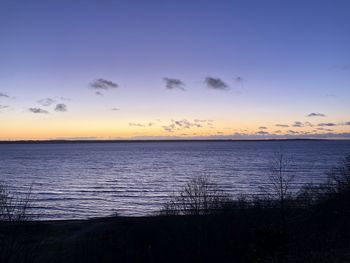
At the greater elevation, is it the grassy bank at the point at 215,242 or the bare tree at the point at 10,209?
the bare tree at the point at 10,209

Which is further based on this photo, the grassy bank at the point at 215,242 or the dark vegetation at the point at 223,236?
the dark vegetation at the point at 223,236

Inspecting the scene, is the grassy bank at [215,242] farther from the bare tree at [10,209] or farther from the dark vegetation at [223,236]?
the bare tree at [10,209]

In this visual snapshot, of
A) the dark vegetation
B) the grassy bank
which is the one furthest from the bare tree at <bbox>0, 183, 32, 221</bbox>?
the grassy bank

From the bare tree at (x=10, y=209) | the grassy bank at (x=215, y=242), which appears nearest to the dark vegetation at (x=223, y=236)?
the grassy bank at (x=215, y=242)

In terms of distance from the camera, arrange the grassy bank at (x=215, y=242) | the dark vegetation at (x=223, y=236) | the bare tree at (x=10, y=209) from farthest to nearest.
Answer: the dark vegetation at (x=223, y=236), the grassy bank at (x=215, y=242), the bare tree at (x=10, y=209)

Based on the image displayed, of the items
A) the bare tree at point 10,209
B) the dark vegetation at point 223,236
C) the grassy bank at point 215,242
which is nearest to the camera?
the bare tree at point 10,209

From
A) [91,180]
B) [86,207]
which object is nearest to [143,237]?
[86,207]

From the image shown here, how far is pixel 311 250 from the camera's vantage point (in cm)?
1895

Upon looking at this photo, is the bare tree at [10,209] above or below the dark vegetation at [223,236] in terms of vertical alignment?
above

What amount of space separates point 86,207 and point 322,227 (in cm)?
2646

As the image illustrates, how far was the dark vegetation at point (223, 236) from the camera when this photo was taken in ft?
55.8

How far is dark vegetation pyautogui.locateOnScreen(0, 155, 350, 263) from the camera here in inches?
670

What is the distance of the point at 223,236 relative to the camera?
20.2 m

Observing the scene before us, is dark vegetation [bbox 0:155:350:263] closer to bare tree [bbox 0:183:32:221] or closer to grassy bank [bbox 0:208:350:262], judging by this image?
grassy bank [bbox 0:208:350:262]
